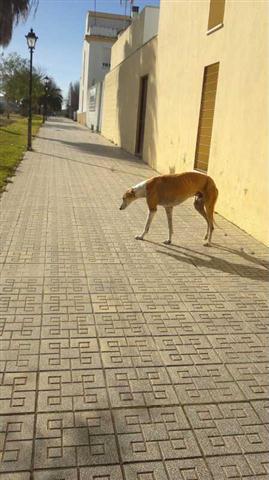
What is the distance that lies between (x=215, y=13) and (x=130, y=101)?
39.6 ft

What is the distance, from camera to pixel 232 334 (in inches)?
158

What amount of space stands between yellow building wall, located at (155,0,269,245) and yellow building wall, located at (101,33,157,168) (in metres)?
3.67

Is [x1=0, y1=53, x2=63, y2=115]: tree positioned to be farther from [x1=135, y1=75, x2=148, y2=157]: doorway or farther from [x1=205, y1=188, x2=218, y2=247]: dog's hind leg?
[x1=205, y1=188, x2=218, y2=247]: dog's hind leg

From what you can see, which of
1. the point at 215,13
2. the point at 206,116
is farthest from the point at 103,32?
the point at 206,116

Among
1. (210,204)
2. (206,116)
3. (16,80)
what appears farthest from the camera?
(16,80)

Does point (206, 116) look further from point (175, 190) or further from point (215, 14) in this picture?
point (175, 190)

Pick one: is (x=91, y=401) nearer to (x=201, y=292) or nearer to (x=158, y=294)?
(x=158, y=294)

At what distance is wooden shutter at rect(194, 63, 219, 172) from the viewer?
964 cm

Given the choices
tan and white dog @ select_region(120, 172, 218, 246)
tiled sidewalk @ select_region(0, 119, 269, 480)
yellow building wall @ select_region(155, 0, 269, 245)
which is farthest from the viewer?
yellow building wall @ select_region(155, 0, 269, 245)

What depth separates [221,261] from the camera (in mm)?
6051

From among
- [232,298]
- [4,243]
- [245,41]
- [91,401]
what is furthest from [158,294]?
[245,41]

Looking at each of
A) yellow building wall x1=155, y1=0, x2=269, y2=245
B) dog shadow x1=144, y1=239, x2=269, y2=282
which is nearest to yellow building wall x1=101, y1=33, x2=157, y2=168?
yellow building wall x1=155, y1=0, x2=269, y2=245

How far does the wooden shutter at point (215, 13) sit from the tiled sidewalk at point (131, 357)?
5664 millimetres

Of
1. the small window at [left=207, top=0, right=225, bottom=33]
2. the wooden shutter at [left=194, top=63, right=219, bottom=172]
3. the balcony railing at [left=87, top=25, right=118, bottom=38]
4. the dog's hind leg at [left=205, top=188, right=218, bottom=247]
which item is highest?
the balcony railing at [left=87, top=25, right=118, bottom=38]
